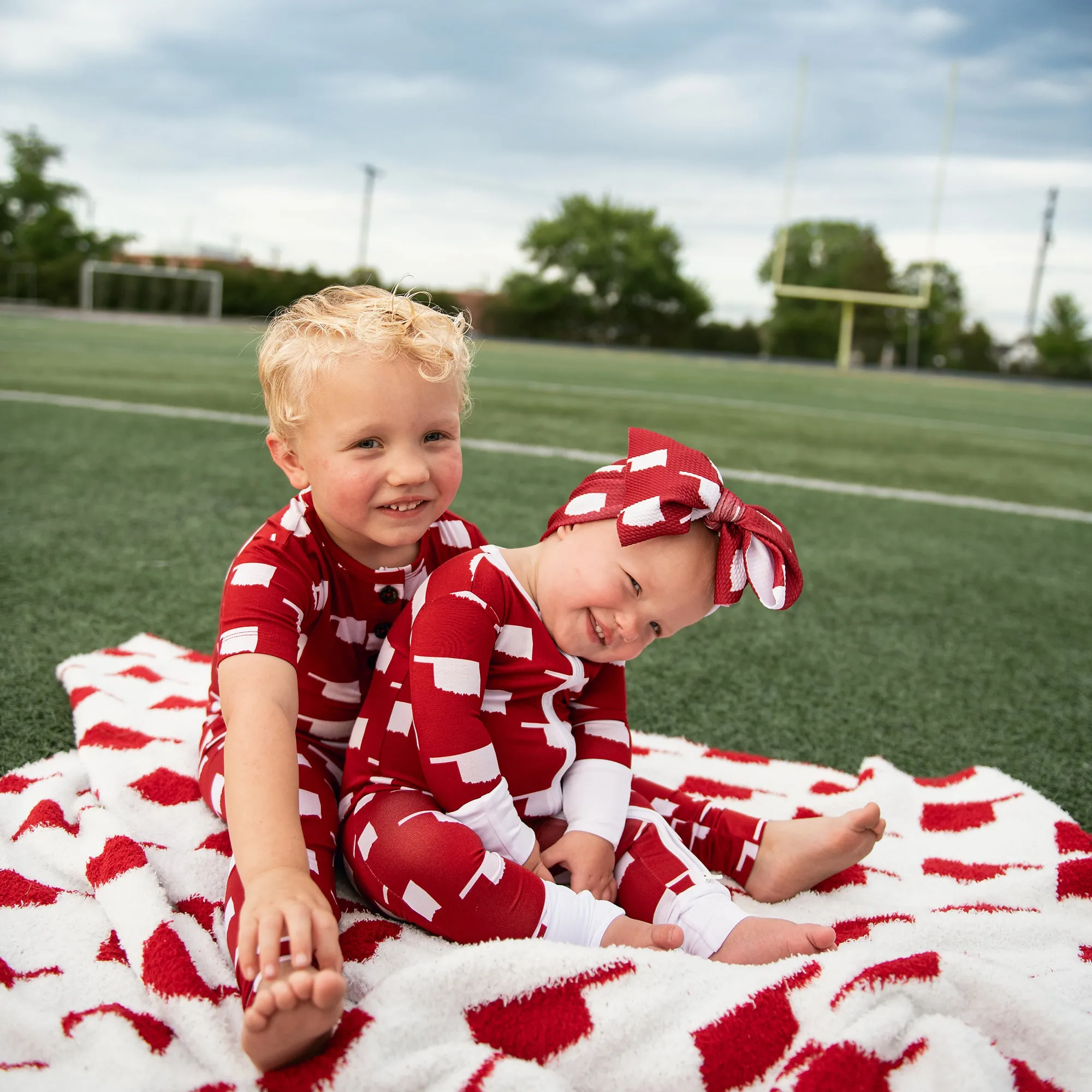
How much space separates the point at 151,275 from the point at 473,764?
101ft

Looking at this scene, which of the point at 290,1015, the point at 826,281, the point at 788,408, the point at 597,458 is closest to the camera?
the point at 290,1015

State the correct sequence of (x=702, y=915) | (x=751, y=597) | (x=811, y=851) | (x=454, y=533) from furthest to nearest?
(x=751, y=597) < (x=454, y=533) < (x=811, y=851) < (x=702, y=915)

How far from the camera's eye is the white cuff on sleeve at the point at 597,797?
137cm

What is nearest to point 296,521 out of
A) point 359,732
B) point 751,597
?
point 359,732

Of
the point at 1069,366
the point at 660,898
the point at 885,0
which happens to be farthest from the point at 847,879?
the point at 1069,366

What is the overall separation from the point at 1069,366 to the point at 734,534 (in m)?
39.7

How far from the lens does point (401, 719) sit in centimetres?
133

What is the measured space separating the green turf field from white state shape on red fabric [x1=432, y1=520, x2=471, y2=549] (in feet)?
1.42

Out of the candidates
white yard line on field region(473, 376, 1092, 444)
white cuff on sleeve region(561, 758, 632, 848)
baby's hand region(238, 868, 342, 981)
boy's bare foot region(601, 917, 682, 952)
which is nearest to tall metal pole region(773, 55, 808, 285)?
white yard line on field region(473, 376, 1092, 444)

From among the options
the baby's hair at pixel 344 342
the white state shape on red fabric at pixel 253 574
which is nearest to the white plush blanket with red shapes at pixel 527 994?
the white state shape on red fabric at pixel 253 574

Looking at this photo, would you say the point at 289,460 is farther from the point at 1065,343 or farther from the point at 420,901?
the point at 1065,343

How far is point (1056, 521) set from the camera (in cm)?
441

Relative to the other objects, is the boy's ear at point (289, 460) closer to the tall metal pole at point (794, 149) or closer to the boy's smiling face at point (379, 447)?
the boy's smiling face at point (379, 447)

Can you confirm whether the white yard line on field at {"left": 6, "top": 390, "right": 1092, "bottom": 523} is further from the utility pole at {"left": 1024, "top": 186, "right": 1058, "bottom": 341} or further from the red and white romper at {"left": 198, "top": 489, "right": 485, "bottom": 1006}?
the utility pole at {"left": 1024, "top": 186, "right": 1058, "bottom": 341}
